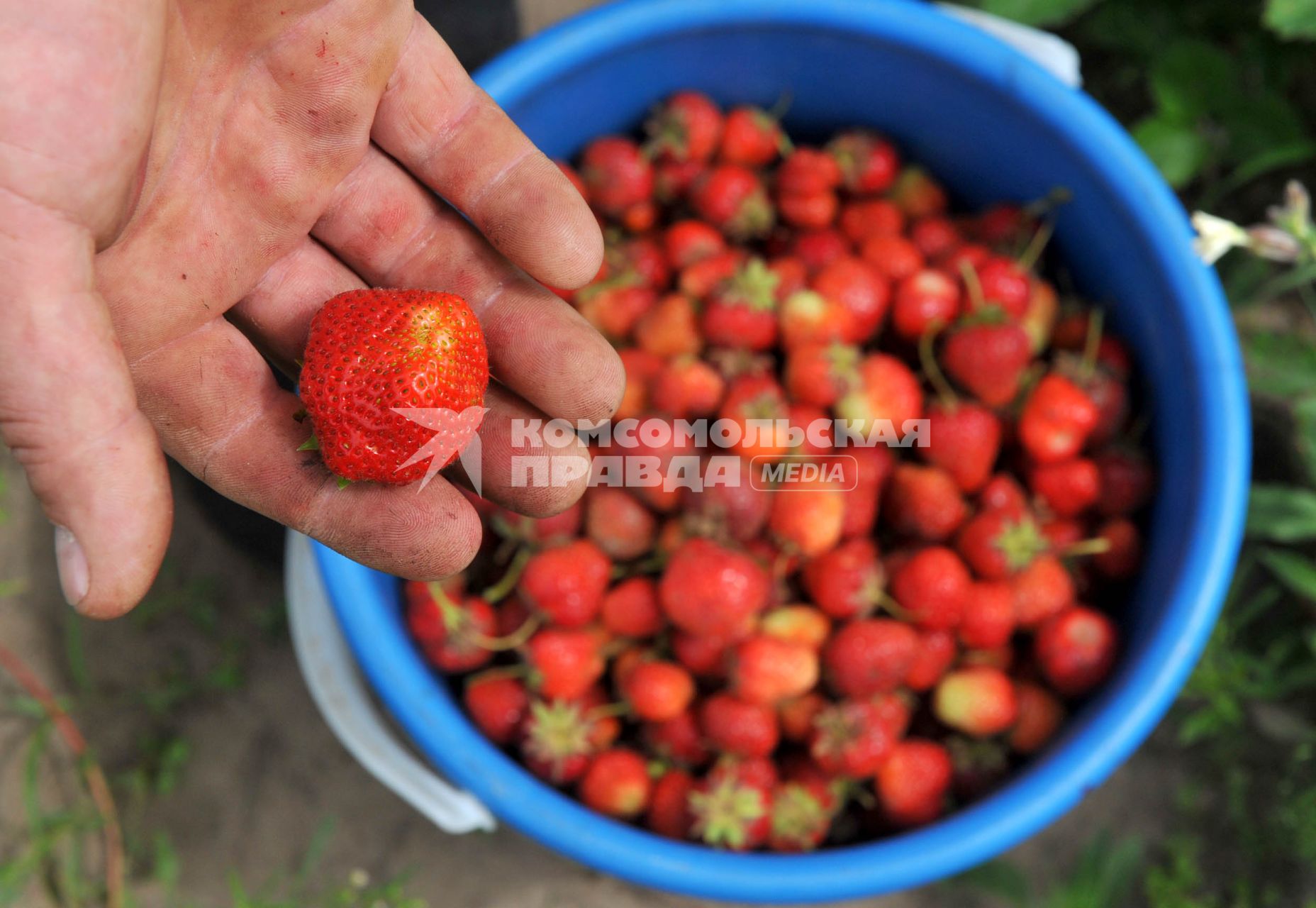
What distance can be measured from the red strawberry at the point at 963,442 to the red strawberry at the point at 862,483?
0.06m

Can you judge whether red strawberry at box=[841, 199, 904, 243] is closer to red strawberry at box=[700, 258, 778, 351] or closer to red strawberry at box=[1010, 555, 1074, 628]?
red strawberry at box=[700, 258, 778, 351]

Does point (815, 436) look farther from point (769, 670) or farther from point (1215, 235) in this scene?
point (1215, 235)

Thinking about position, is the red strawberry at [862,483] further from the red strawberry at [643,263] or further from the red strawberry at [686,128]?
the red strawberry at [686,128]

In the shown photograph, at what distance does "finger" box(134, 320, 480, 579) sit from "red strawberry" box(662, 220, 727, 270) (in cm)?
57

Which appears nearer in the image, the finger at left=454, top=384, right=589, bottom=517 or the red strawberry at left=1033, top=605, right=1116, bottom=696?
the finger at left=454, top=384, right=589, bottom=517

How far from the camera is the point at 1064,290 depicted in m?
1.40

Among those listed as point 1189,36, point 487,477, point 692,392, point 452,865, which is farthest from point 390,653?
point 1189,36

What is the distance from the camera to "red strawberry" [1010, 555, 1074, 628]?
1153 mm

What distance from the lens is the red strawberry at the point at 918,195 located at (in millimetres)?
1396

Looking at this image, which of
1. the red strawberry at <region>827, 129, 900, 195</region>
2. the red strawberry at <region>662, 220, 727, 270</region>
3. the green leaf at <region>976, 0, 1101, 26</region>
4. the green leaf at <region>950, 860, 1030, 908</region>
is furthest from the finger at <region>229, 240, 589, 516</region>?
the green leaf at <region>976, 0, 1101, 26</region>

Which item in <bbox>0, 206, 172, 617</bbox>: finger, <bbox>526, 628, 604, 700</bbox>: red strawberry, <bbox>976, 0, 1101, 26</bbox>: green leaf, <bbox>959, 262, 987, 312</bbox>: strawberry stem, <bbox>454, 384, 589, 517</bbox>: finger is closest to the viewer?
<bbox>0, 206, 172, 617</bbox>: finger

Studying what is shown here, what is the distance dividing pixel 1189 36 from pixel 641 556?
124cm

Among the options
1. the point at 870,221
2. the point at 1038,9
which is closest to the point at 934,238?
the point at 870,221

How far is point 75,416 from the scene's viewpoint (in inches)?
24.4
